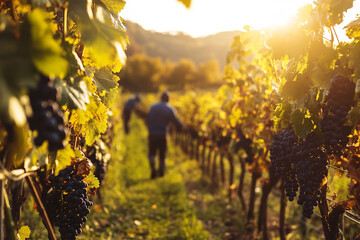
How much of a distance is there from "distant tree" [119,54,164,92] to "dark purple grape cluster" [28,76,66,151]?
7087 cm

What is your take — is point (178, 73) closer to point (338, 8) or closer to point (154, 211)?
point (154, 211)

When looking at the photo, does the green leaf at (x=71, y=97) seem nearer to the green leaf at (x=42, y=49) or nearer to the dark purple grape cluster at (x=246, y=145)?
the green leaf at (x=42, y=49)

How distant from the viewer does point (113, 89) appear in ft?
6.86

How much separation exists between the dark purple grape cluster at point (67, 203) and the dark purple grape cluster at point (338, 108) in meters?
1.61

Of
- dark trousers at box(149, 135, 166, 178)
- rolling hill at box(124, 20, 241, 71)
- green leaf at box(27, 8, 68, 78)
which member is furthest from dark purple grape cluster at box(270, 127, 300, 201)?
rolling hill at box(124, 20, 241, 71)

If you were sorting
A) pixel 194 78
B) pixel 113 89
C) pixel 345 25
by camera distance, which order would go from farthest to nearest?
1. pixel 194 78
2. pixel 113 89
3. pixel 345 25

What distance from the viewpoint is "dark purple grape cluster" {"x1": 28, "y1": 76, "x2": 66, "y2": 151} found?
3.60ft

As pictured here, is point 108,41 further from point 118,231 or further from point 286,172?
point 118,231

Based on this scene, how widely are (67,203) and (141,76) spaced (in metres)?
75.9

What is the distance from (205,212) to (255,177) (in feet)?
5.08

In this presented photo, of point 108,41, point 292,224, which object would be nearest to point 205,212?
point 292,224

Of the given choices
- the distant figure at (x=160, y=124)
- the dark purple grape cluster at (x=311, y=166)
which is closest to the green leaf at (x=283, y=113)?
the dark purple grape cluster at (x=311, y=166)

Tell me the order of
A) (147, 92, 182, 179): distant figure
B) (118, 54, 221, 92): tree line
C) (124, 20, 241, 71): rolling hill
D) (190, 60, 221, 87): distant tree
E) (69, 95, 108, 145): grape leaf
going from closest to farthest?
(69, 95, 108, 145): grape leaf < (147, 92, 182, 179): distant figure < (118, 54, 221, 92): tree line < (190, 60, 221, 87): distant tree < (124, 20, 241, 71): rolling hill

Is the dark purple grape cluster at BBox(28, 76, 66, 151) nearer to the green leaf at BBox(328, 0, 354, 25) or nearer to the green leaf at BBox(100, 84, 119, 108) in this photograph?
the green leaf at BBox(100, 84, 119, 108)
